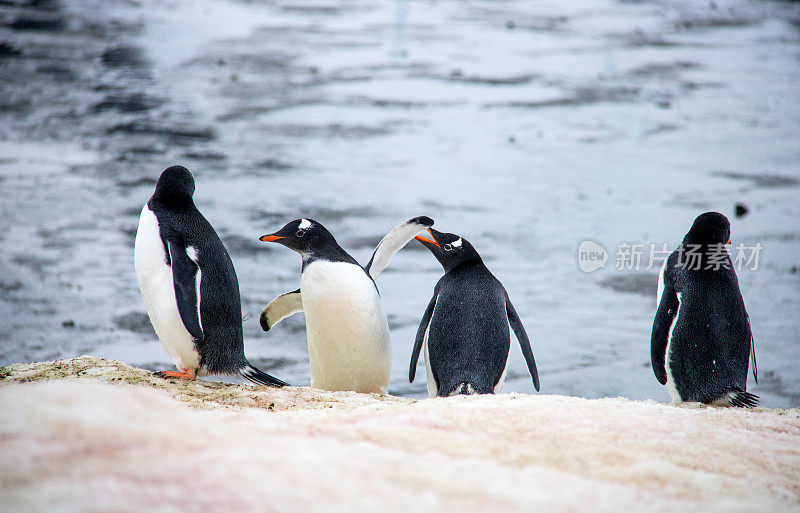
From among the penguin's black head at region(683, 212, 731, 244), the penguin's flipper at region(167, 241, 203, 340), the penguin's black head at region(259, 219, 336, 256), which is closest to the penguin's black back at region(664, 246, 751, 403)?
the penguin's black head at region(683, 212, 731, 244)

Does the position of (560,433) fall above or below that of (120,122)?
below

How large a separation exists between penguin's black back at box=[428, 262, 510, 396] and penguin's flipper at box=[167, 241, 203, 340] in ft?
3.22

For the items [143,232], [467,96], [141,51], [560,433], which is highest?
[141,51]

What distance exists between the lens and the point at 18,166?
8.47m

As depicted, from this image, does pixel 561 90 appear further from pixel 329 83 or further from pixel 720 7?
pixel 720 7

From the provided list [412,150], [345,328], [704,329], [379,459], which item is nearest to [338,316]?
[345,328]

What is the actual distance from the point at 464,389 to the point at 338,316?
73 cm

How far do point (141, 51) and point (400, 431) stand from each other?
11.4 metres

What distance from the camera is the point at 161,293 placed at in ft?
11.1

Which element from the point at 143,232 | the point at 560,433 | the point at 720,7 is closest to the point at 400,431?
the point at 560,433

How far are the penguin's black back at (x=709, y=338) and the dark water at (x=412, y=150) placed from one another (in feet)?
3.87

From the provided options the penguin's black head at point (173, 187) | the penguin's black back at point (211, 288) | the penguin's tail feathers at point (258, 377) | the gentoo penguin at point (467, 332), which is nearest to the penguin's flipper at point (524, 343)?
the gentoo penguin at point (467, 332)

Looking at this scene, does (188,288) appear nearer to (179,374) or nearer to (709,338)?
(179,374)

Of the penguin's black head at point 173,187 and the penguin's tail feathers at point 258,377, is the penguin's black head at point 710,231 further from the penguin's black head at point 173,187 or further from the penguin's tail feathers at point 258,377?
the penguin's black head at point 173,187
